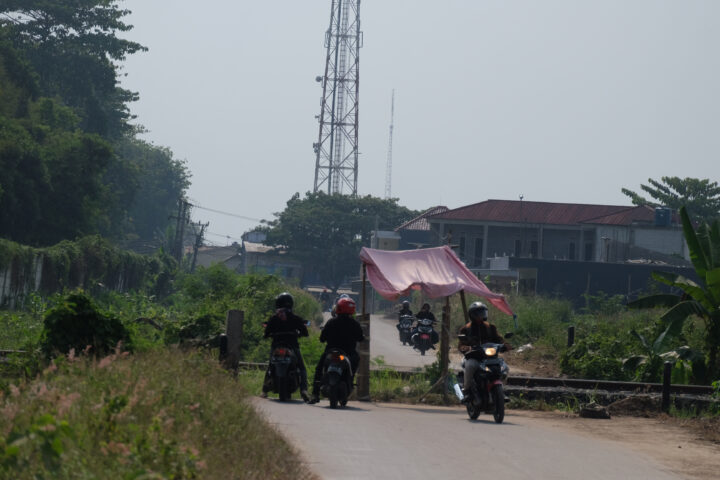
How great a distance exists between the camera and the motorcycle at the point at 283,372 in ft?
52.9

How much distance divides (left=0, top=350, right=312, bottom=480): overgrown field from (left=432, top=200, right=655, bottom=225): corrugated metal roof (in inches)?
2541

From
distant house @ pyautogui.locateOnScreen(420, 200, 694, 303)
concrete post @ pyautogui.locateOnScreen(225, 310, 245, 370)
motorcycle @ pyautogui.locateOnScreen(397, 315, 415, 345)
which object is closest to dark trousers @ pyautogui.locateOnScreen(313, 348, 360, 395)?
concrete post @ pyautogui.locateOnScreen(225, 310, 245, 370)

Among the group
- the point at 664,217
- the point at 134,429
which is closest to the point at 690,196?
the point at 664,217

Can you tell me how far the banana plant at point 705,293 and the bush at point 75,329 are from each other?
36.7ft

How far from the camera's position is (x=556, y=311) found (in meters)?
41.5

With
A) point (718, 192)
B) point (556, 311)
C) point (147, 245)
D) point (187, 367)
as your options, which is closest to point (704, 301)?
point (187, 367)

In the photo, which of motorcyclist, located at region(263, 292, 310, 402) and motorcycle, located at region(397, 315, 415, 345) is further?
motorcycle, located at region(397, 315, 415, 345)

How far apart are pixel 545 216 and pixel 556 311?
113ft

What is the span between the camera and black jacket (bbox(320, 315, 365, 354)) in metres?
16.3

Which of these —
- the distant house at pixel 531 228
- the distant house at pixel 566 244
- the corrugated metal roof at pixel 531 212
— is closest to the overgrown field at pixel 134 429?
the distant house at pixel 566 244

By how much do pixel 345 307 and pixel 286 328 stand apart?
3.28ft

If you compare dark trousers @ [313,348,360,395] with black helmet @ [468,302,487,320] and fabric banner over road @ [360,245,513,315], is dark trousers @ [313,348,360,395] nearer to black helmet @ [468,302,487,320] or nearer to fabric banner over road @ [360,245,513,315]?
black helmet @ [468,302,487,320]

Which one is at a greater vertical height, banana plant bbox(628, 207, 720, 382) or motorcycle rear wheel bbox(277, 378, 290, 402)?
banana plant bbox(628, 207, 720, 382)

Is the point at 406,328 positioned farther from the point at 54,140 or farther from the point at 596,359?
the point at 54,140
